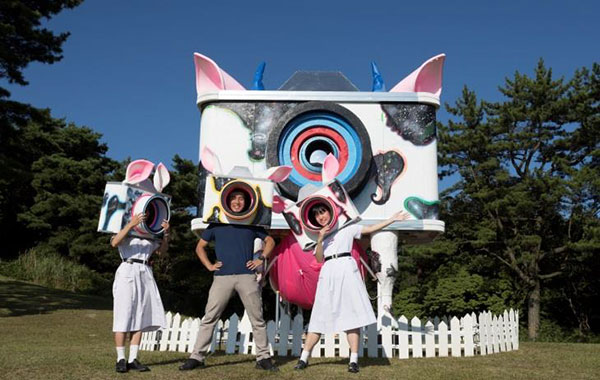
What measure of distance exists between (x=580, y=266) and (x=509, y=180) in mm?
3993

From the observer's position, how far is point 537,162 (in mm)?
21609

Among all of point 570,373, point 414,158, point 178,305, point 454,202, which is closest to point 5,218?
point 178,305

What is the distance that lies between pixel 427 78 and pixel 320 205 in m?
3.73

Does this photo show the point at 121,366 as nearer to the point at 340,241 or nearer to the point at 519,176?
the point at 340,241

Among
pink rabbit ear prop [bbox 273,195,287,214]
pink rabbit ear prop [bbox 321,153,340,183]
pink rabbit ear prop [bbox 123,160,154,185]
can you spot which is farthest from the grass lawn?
pink rabbit ear prop [bbox 321,153,340,183]

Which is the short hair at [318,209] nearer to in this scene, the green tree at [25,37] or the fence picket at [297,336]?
the fence picket at [297,336]

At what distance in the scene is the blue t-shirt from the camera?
5.80 meters

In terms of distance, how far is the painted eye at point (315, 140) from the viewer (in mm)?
8578

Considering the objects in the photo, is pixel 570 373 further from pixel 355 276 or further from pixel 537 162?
pixel 537 162

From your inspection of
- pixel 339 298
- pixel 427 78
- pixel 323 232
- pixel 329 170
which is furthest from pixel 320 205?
pixel 427 78

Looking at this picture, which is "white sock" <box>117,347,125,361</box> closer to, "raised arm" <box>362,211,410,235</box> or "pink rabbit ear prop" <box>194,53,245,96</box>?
"raised arm" <box>362,211,410,235</box>

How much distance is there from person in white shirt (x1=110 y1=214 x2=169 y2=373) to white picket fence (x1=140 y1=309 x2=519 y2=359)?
6.23ft

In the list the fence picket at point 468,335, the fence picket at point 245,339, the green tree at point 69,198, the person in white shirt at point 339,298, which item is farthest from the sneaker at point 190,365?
the green tree at point 69,198

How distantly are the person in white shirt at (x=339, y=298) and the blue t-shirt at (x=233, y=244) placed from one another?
72 centimetres
